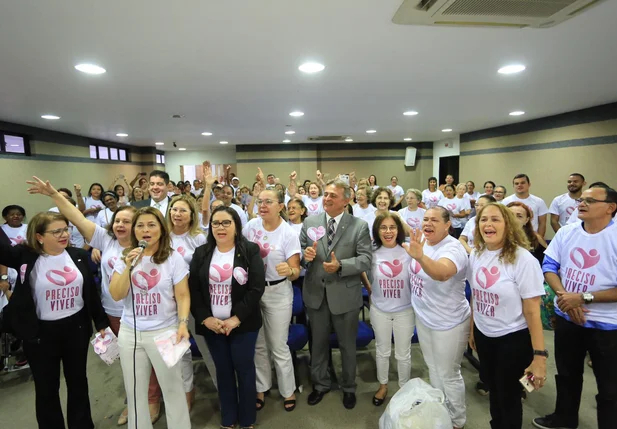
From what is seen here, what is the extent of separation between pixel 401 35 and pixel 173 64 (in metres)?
2.32

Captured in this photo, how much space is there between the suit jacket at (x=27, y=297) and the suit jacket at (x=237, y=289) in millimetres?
724

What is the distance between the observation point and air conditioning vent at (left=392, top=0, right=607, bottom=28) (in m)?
2.16

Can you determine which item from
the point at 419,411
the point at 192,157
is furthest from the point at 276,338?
the point at 192,157

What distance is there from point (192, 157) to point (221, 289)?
1471 centimetres

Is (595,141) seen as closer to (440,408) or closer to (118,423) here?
(440,408)

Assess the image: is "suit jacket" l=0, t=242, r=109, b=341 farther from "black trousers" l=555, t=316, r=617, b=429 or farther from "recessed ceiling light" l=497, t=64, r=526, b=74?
"recessed ceiling light" l=497, t=64, r=526, b=74

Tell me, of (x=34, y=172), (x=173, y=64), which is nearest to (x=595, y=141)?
(x=173, y=64)

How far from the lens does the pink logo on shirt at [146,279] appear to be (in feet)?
6.77

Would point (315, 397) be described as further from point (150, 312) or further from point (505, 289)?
point (505, 289)

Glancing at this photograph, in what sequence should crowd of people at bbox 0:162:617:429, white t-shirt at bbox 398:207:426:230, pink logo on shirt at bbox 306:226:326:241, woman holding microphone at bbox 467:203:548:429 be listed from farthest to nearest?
white t-shirt at bbox 398:207:426:230 < pink logo on shirt at bbox 306:226:326:241 < crowd of people at bbox 0:162:617:429 < woman holding microphone at bbox 467:203:548:429

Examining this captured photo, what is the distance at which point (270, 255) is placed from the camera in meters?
2.61

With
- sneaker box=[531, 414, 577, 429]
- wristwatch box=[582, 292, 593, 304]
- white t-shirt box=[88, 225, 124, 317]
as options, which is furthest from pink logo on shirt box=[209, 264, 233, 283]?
sneaker box=[531, 414, 577, 429]

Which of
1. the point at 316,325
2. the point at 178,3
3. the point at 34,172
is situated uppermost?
the point at 178,3

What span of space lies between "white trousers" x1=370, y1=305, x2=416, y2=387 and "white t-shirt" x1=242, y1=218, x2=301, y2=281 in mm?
856
